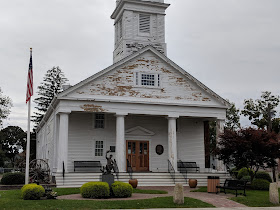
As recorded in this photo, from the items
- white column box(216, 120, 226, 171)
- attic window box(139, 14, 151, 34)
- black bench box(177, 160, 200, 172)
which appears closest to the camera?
Answer: white column box(216, 120, 226, 171)

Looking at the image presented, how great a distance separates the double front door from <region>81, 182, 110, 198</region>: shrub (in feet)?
38.9

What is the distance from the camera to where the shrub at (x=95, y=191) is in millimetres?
16984

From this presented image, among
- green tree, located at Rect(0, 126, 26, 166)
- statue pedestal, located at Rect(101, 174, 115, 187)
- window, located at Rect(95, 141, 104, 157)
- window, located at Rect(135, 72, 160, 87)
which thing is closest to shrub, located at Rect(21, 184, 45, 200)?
statue pedestal, located at Rect(101, 174, 115, 187)

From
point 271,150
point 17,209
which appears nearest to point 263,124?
point 271,150

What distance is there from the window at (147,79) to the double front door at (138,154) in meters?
4.94

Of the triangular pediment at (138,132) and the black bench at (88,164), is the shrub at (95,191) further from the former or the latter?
the triangular pediment at (138,132)

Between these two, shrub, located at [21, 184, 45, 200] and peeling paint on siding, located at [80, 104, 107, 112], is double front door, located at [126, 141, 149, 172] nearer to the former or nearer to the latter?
peeling paint on siding, located at [80, 104, 107, 112]

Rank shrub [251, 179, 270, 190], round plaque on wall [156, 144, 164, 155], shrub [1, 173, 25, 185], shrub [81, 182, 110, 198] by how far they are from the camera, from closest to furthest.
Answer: shrub [81, 182, 110, 198]
shrub [251, 179, 270, 190]
shrub [1, 173, 25, 185]
round plaque on wall [156, 144, 164, 155]

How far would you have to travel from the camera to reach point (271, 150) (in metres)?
22.7

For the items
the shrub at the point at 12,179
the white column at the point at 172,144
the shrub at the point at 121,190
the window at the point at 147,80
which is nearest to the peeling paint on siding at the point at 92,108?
the window at the point at 147,80

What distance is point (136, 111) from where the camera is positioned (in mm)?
26547

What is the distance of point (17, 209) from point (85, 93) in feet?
42.2

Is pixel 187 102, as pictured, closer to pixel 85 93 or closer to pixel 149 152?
pixel 149 152

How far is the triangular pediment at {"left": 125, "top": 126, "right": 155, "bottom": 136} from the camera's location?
96.4 ft
